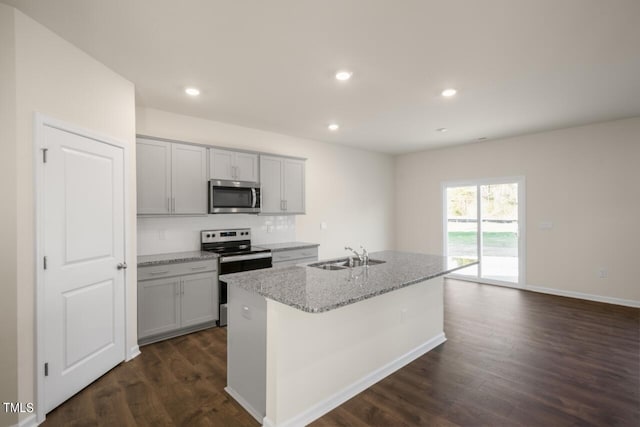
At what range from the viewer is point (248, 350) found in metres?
2.19

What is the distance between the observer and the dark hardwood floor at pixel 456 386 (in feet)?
6.95

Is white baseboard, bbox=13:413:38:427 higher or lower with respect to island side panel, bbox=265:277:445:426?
lower

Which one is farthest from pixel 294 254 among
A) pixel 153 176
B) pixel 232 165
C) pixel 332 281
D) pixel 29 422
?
pixel 29 422

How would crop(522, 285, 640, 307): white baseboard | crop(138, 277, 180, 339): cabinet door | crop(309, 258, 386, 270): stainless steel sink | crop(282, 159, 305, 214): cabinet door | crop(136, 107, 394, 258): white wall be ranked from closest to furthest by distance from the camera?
crop(309, 258, 386, 270): stainless steel sink
crop(138, 277, 180, 339): cabinet door
crop(136, 107, 394, 258): white wall
crop(522, 285, 640, 307): white baseboard
crop(282, 159, 305, 214): cabinet door

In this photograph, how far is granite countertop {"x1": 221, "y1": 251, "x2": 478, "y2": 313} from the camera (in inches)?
71.2

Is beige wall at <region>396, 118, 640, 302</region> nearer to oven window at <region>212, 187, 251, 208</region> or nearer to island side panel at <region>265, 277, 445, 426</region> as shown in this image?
island side panel at <region>265, 277, 445, 426</region>

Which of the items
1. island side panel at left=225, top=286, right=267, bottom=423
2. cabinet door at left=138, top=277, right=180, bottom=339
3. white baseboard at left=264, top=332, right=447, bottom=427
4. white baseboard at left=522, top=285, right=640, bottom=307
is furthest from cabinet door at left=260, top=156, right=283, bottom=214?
white baseboard at left=522, top=285, right=640, bottom=307

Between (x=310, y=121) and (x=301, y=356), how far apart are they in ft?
10.8

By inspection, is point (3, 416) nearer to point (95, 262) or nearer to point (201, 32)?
point (95, 262)

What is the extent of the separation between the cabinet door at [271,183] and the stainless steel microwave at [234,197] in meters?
0.17

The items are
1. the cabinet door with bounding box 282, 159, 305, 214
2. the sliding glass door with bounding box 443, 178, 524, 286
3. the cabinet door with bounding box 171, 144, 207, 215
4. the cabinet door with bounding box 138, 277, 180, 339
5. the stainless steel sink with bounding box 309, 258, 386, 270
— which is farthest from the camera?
the sliding glass door with bounding box 443, 178, 524, 286

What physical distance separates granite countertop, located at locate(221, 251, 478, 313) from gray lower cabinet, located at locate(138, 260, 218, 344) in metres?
1.30

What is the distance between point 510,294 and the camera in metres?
5.18

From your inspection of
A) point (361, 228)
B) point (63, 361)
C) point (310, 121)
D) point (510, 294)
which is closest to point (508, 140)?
point (510, 294)
